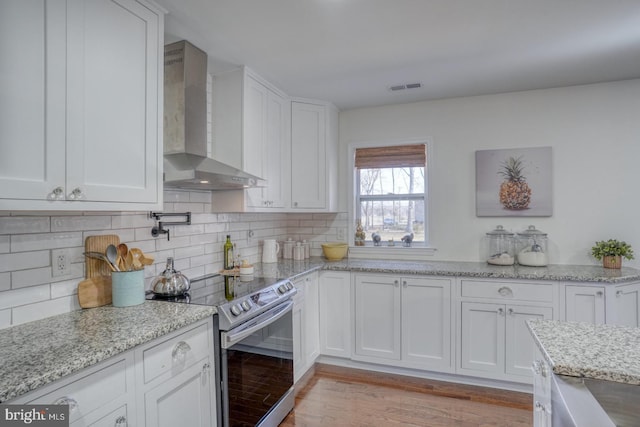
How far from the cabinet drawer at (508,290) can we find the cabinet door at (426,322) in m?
0.16

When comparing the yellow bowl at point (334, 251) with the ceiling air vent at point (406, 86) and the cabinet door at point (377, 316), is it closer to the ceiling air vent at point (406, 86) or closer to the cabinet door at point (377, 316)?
the cabinet door at point (377, 316)

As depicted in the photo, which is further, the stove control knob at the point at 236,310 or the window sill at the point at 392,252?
the window sill at the point at 392,252

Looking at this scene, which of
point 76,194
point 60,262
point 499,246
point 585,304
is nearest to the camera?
point 76,194

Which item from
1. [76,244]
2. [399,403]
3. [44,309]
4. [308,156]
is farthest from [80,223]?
[399,403]

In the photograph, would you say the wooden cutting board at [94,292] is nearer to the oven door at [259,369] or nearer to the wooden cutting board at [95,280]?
the wooden cutting board at [95,280]

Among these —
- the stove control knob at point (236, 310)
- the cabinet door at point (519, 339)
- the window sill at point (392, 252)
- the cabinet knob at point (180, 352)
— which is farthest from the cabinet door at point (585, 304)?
the cabinet knob at point (180, 352)

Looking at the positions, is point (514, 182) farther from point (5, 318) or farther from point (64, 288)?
point (5, 318)

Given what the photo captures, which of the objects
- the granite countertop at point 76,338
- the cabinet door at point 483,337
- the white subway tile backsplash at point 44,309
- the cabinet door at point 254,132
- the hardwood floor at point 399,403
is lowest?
the hardwood floor at point 399,403

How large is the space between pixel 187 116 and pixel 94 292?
1.15 m

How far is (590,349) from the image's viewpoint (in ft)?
3.70

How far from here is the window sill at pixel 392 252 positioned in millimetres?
3383

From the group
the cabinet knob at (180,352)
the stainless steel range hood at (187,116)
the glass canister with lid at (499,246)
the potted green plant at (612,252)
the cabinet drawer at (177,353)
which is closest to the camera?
the cabinet drawer at (177,353)

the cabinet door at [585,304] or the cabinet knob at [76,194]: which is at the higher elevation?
the cabinet knob at [76,194]

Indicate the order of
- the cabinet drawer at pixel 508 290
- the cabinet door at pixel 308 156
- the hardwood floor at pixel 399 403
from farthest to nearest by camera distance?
1. the cabinet door at pixel 308 156
2. the cabinet drawer at pixel 508 290
3. the hardwood floor at pixel 399 403
